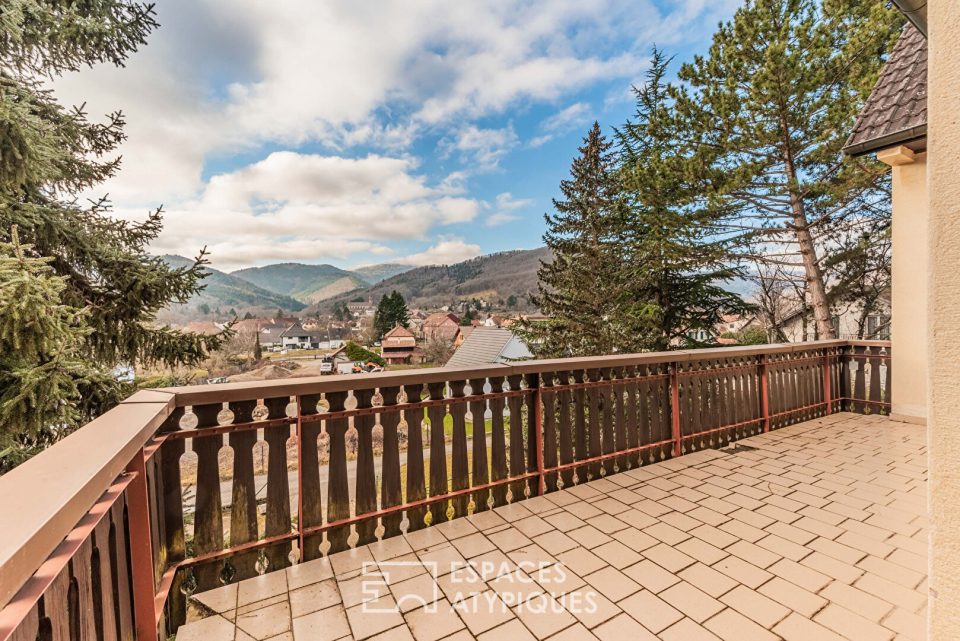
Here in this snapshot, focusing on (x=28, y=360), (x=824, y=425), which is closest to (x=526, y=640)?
(x=28, y=360)

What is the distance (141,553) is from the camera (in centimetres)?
164

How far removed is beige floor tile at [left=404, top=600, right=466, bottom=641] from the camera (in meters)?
1.87

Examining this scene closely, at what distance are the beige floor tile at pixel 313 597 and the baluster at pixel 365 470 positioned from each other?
397mm

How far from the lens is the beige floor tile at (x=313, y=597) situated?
2.03m

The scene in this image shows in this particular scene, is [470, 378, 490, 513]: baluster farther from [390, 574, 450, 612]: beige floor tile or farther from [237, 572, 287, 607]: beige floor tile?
[237, 572, 287, 607]: beige floor tile

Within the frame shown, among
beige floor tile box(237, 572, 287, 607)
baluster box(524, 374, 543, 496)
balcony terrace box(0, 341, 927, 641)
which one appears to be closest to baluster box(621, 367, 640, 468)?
balcony terrace box(0, 341, 927, 641)

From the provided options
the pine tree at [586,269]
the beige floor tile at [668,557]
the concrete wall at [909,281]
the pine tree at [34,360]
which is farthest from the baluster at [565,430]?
the pine tree at [586,269]

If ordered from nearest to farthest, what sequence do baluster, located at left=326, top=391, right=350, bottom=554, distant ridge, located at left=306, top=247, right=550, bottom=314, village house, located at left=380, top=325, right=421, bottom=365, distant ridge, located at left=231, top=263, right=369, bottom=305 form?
baluster, located at left=326, top=391, right=350, bottom=554
village house, located at left=380, top=325, right=421, bottom=365
distant ridge, located at left=306, top=247, right=550, bottom=314
distant ridge, located at left=231, top=263, right=369, bottom=305

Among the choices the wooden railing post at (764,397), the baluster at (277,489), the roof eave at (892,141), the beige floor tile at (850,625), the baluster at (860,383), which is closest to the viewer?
the beige floor tile at (850,625)

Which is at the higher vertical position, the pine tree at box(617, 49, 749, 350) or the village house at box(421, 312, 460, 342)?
the pine tree at box(617, 49, 749, 350)

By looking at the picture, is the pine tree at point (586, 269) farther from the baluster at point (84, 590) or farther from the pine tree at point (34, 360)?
the baluster at point (84, 590)

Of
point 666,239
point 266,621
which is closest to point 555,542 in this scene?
point 266,621

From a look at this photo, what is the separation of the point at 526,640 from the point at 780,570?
63.0 inches

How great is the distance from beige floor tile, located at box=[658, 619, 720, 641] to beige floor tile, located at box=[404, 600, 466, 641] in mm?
965
